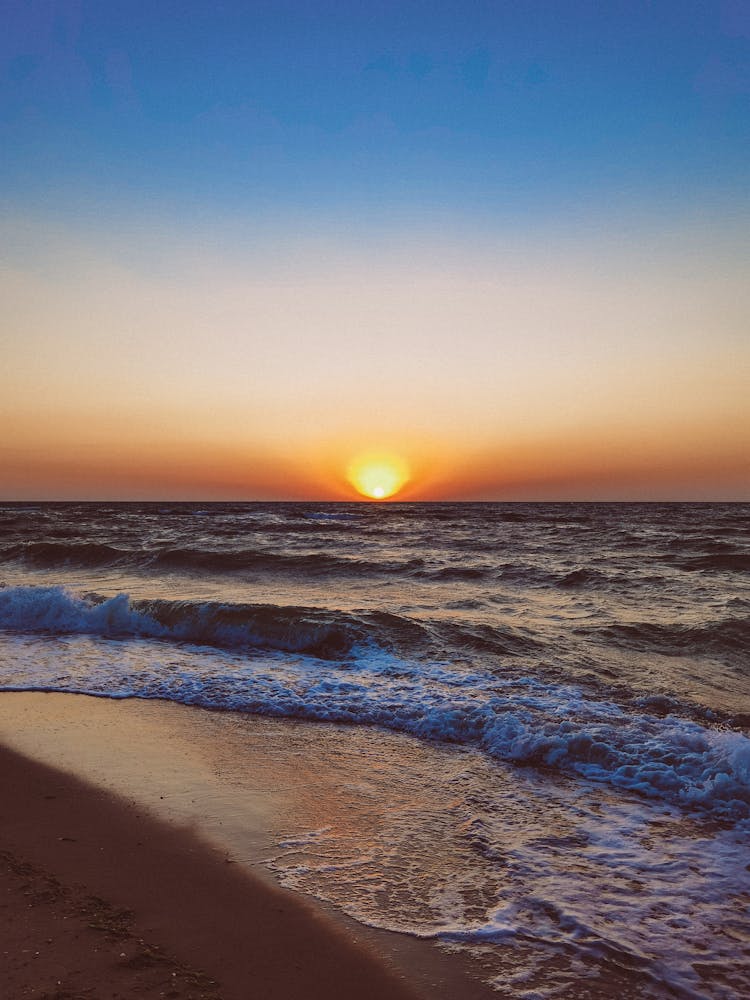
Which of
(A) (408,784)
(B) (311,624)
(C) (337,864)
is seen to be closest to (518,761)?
(A) (408,784)

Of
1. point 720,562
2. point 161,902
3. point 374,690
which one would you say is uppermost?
point 720,562

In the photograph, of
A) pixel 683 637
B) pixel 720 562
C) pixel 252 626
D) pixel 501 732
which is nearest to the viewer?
pixel 501 732

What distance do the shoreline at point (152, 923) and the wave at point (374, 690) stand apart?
2951 millimetres

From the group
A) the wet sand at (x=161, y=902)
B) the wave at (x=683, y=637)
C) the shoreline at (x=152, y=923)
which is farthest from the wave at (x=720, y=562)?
the shoreline at (x=152, y=923)

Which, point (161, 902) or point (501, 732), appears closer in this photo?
point (161, 902)

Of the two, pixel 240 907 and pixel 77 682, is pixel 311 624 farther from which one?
pixel 240 907

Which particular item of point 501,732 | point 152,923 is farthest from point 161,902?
point 501,732

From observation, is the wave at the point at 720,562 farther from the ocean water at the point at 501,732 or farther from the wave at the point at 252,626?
the wave at the point at 252,626

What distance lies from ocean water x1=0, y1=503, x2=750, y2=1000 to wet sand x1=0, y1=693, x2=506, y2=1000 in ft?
0.85

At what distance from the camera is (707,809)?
16.2 feet

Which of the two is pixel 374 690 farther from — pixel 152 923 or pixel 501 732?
pixel 152 923

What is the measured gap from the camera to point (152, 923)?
326 centimetres

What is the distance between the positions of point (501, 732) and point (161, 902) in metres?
3.73

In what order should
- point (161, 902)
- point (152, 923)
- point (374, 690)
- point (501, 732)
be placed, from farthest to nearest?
point (374, 690) < point (501, 732) < point (161, 902) < point (152, 923)
